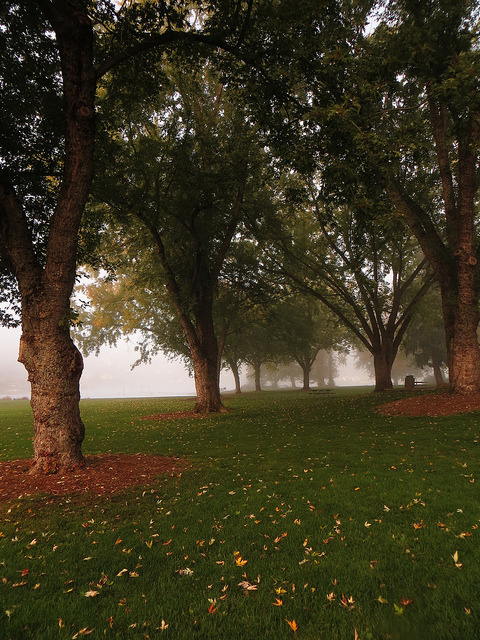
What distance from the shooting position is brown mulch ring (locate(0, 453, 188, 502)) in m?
7.10

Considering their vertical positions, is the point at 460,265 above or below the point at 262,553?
above

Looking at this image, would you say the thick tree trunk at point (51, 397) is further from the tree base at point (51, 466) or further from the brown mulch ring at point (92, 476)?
the brown mulch ring at point (92, 476)

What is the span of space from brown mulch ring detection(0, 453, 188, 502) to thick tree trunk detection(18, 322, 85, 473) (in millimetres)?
366

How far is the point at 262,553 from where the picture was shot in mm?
4539

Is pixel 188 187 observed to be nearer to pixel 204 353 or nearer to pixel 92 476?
pixel 204 353

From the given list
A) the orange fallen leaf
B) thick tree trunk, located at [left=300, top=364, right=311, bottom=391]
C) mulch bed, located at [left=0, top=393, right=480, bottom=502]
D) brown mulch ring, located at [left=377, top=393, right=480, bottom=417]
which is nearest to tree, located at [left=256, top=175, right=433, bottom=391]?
brown mulch ring, located at [left=377, top=393, right=480, bottom=417]

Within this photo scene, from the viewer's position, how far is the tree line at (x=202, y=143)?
8.09 metres

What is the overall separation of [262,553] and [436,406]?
12.9m

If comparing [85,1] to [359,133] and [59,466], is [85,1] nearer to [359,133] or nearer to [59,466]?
[359,133]

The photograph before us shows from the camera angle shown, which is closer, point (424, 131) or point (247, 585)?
point (247, 585)

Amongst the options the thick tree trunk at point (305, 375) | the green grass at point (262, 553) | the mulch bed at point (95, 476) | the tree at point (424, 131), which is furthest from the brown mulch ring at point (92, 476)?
the thick tree trunk at point (305, 375)

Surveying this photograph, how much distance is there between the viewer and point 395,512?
216 inches

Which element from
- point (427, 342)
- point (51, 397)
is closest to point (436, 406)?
point (51, 397)

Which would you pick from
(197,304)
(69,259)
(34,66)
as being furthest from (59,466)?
(197,304)
